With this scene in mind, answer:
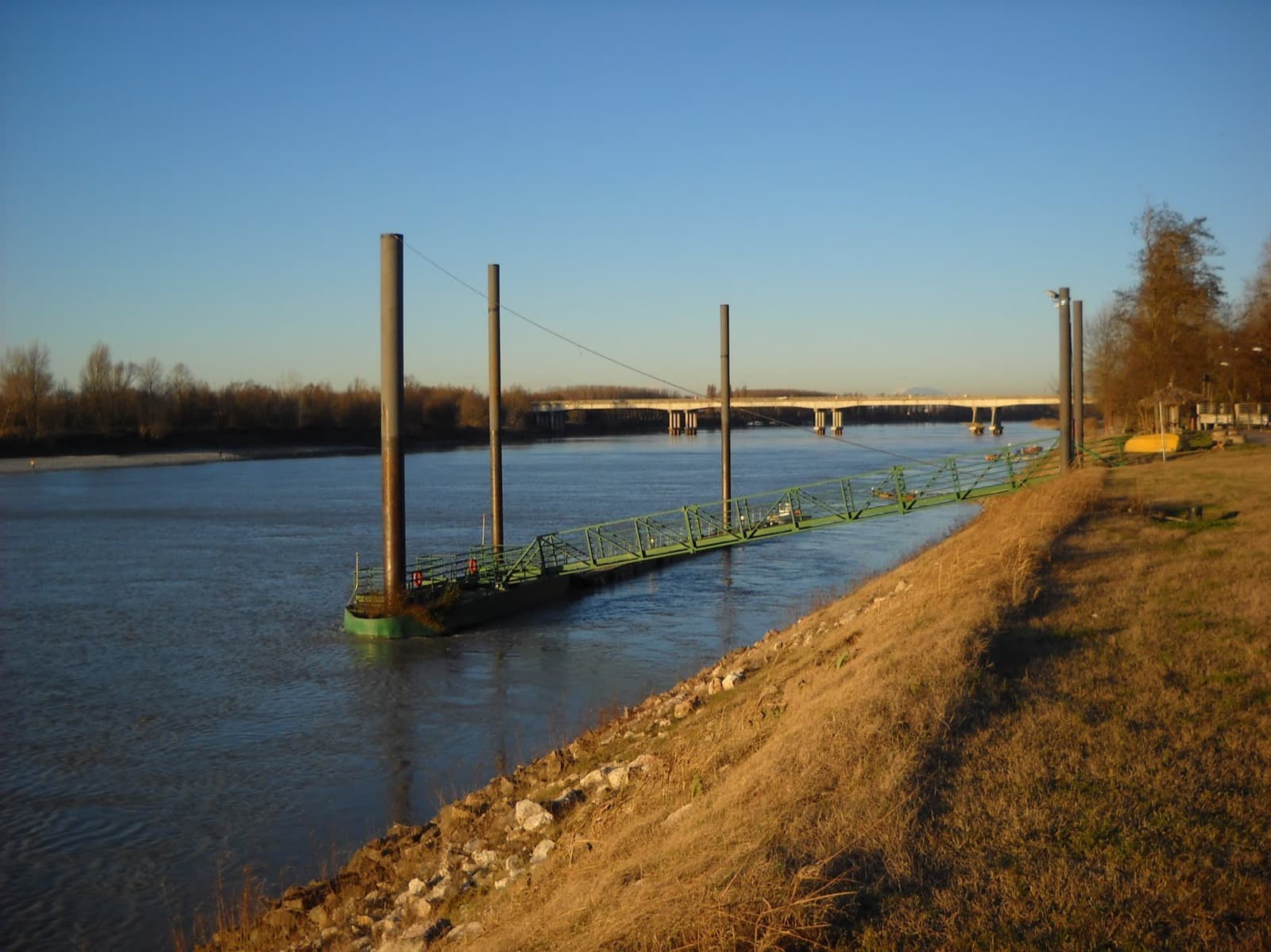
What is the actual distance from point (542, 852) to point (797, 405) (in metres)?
145

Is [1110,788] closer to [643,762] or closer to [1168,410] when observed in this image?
[643,762]

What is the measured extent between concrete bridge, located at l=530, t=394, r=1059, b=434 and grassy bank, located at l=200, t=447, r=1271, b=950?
11393 cm

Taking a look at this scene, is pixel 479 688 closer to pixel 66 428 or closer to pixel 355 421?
pixel 66 428

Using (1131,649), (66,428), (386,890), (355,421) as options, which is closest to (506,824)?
(386,890)

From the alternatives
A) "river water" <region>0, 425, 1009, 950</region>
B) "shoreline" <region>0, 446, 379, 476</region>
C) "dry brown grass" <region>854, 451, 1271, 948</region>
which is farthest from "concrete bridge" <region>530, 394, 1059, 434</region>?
"dry brown grass" <region>854, 451, 1271, 948</region>

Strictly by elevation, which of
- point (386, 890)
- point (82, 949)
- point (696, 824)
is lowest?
point (82, 949)

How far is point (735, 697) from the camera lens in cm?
1402

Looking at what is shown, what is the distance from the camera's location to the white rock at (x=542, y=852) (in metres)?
9.43

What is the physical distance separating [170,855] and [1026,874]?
995cm

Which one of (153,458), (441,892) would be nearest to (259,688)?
(441,892)

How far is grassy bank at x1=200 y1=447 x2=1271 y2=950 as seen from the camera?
6.13m

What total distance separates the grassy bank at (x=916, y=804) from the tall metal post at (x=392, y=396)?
11.3m

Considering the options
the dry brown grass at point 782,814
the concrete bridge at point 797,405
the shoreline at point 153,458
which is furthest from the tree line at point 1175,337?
the shoreline at point 153,458

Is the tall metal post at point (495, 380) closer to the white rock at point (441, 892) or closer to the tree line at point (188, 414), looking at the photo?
the white rock at point (441, 892)
